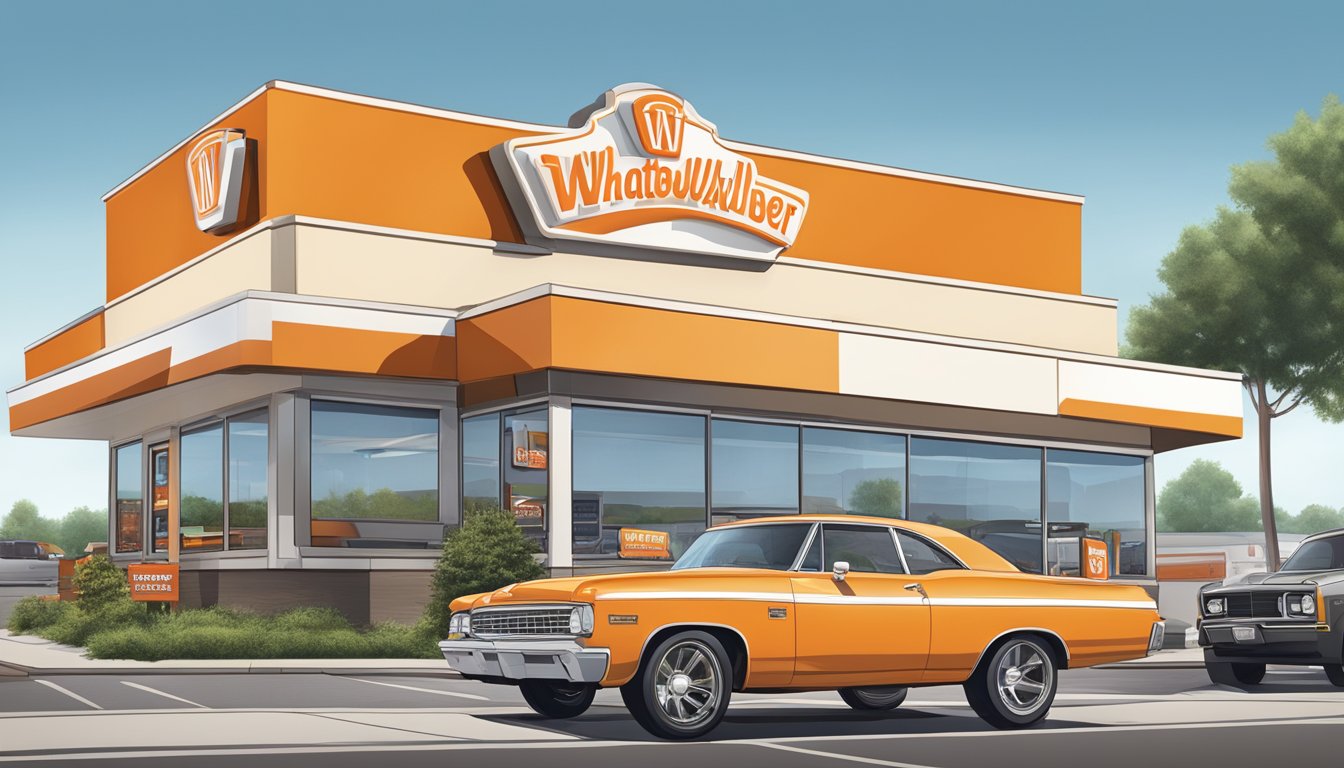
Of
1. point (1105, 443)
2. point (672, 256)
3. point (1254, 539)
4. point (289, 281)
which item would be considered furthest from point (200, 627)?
point (1254, 539)

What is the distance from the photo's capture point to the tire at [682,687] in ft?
42.9

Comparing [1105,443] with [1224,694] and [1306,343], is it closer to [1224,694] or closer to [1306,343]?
[1224,694]

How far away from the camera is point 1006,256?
37438 millimetres

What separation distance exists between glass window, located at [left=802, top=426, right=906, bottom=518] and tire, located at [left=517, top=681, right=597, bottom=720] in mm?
15184

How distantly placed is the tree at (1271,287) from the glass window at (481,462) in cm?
3105

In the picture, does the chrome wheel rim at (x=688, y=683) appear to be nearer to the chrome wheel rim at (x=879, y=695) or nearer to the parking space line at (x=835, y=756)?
the parking space line at (x=835, y=756)

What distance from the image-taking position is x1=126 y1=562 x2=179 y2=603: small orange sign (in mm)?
28562

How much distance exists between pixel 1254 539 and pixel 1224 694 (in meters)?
34.1

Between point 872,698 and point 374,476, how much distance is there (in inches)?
545

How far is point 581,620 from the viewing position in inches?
511

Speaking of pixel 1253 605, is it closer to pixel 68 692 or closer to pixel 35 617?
pixel 68 692

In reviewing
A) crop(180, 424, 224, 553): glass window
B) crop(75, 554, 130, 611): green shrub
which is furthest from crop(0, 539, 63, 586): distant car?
crop(180, 424, 224, 553): glass window

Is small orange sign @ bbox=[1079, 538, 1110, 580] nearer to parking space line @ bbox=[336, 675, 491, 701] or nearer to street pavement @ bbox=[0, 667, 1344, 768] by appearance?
street pavement @ bbox=[0, 667, 1344, 768]

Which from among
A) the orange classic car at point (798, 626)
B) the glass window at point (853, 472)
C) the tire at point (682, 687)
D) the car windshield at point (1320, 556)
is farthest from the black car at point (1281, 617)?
the glass window at point (853, 472)
